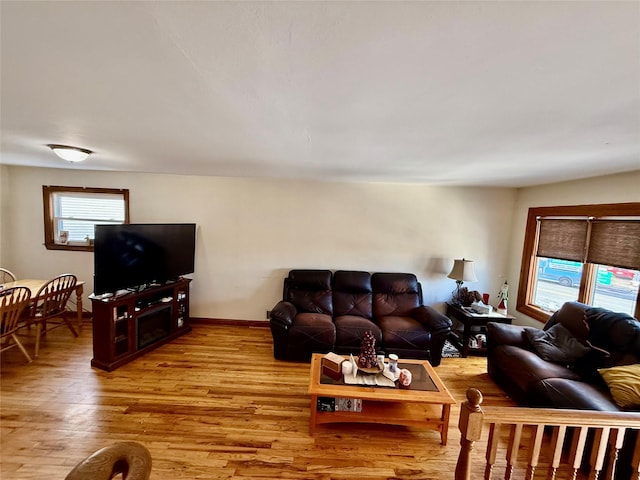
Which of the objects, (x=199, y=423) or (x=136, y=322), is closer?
(x=199, y=423)

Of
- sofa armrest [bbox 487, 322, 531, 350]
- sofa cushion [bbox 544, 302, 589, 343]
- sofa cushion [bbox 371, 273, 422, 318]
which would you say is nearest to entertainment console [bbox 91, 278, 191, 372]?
sofa cushion [bbox 371, 273, 422, 318]

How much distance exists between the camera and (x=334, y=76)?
3.64ft

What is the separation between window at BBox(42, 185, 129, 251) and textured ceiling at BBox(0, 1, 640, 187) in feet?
6.13

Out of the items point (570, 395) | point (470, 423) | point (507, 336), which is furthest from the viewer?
point (507, 336)

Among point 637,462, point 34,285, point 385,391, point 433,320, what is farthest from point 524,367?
point 34,285

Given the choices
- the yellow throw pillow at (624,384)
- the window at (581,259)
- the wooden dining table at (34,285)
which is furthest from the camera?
the wooden dining table at (34,285)

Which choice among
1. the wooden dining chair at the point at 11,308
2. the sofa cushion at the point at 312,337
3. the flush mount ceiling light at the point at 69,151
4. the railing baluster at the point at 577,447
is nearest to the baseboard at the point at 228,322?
the sofa cushion at the point at 312,337

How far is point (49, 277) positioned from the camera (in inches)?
159

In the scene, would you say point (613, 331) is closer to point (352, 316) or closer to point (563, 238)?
point (563, 238)

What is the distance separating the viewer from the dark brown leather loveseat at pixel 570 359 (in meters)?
2.04

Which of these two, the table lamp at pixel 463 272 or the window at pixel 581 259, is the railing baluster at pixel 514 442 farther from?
the table lamp at pixel 463 272

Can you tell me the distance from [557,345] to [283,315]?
2.88 meters

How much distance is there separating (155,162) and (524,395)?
4533mm

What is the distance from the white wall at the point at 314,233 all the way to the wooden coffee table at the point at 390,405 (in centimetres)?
215
